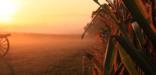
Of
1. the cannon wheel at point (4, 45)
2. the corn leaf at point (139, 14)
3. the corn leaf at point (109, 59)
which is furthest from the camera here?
the cannon wheel at point (4, 45)

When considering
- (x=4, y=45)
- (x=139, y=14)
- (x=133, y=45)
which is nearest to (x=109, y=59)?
(x=133, y=45)

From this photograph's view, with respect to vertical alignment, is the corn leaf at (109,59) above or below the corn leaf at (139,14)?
below

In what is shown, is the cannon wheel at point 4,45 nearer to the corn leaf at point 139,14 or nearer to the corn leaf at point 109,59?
the corn leaf at point 109,59

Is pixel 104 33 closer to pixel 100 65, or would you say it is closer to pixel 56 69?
pixel 100 65

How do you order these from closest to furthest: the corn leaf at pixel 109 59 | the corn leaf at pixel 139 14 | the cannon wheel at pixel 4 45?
the corn leaf at pixel 139 14 → the corn leaf at pixel 109 59 → the cannon wheel at pixel 4 45

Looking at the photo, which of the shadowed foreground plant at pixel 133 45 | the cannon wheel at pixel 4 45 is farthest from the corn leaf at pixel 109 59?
the cannon wheel at pixel 4 45

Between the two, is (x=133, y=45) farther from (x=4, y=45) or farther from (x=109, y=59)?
(x=4, y=45)

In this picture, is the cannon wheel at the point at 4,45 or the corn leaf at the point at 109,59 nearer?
the corn leaf at the point at 109,59

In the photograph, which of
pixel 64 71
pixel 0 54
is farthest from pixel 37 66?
pixel 0 54

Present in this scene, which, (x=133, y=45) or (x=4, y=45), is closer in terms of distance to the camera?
(x=133, y=45)

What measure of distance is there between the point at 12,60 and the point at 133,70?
12.0 m

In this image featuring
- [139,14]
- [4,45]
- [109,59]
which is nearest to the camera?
[139,14]

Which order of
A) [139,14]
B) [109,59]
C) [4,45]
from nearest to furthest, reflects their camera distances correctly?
[139,14] < [109,59] < [4,45]

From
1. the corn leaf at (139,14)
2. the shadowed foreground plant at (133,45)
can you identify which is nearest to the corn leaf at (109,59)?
the shadowed foreground plant at (133,45)
